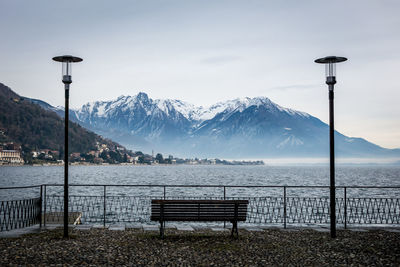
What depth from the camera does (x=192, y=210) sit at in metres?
9.80

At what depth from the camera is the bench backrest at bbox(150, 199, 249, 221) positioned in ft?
31.9

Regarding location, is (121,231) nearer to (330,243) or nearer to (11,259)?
(11,259)

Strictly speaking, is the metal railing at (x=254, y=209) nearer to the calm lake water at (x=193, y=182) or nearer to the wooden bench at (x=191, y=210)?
the wooden bench at (x=191, y=210)

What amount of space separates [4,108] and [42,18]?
573ft

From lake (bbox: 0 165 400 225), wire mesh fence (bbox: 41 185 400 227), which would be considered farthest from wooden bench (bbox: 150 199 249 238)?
Answer: wire mesh fence (bbox: 41 185 400 227)

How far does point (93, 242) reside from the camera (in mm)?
9227

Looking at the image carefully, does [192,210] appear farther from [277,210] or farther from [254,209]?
[277,210]

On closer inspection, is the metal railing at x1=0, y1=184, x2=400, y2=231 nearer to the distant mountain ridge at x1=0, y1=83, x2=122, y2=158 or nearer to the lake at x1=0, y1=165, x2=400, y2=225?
the lake at x1=0, y1=165, x2=400, y2=225

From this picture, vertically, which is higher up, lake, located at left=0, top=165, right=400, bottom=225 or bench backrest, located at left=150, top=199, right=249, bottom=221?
bench backrest, located at left=150, top=199, right=249, bottom=221

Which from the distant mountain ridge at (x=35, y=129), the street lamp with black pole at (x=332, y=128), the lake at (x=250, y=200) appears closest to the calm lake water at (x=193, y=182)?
the lake at (x=250, y=200)

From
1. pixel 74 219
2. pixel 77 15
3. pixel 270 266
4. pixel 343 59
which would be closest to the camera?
pixel 270 266

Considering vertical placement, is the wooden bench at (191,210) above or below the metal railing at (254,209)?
above

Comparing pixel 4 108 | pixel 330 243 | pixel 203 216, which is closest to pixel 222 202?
pixel 203 216

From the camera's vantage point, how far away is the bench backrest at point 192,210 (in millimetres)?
9731
